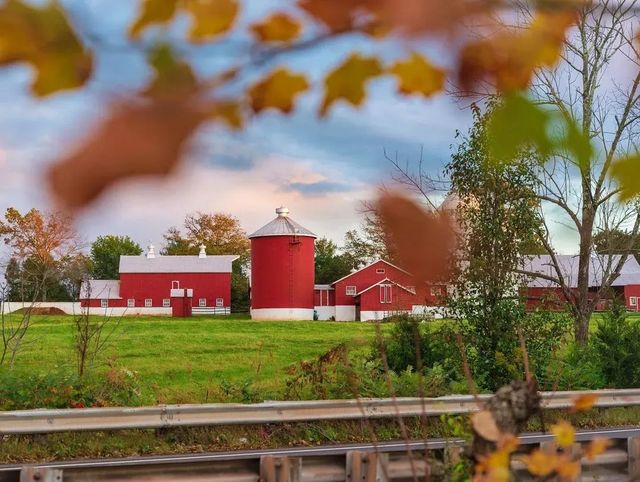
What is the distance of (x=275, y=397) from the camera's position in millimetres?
10867

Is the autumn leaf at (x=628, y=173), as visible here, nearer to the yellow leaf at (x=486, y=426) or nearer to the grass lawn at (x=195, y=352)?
the yellow leaf at (x=486, y=426)

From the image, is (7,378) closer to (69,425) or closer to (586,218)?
(69,425)

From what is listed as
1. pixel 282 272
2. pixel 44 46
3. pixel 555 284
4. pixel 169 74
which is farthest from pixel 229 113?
pixel 282 272

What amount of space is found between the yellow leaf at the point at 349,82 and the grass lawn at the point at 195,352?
10.5 meters

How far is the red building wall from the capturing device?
151 feet

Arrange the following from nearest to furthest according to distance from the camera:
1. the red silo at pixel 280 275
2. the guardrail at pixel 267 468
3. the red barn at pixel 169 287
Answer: the guardrail at pixel 267 468
the red silo at pixel 280 275
the red barn at pixel 169 287

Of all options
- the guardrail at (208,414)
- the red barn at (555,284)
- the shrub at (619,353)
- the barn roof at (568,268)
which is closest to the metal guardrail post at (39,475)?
the guardrail at (208,414)

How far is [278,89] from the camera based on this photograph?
2.79 feet

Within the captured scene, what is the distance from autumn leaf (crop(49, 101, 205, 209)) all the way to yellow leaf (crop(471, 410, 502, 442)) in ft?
4.75

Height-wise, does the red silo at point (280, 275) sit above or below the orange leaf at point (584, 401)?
above

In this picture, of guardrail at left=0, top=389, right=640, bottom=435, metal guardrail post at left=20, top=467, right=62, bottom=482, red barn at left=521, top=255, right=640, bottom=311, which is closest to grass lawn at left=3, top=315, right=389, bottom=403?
guardrail at left=0, top=389, right=640, bottom=435

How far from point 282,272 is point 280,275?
743 millimetres

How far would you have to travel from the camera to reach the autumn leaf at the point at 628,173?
86cm

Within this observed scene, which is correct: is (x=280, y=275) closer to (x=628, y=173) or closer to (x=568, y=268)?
(x=568, y=268)
